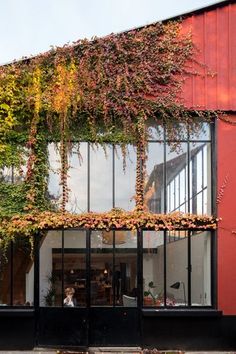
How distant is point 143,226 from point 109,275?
5.24 feet

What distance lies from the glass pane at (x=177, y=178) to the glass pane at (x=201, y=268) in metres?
0.91

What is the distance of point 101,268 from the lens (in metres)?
15.7

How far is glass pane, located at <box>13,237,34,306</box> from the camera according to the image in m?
15.7

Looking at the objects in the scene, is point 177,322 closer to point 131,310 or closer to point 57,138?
point 131,310

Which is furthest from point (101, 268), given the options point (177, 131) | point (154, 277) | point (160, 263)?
point (177, 131)

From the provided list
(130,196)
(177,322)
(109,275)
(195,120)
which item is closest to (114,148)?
(130,196)

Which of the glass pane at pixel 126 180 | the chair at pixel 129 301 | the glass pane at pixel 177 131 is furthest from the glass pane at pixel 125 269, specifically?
the glass pane at pixel 177 131

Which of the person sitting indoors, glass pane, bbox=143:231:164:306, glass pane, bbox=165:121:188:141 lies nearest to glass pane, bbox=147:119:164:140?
glass pane, bbox=165:121:188:141

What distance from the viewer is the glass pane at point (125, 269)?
1562 cm

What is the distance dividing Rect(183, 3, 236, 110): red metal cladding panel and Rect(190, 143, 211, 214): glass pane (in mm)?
1206

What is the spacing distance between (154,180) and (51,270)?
3.73 meters

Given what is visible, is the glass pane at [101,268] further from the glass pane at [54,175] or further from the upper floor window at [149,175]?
the glass pane at [54,175]

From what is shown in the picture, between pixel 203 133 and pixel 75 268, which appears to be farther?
pixel 203 133

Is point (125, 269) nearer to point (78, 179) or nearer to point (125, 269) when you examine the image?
point (125, 269)
